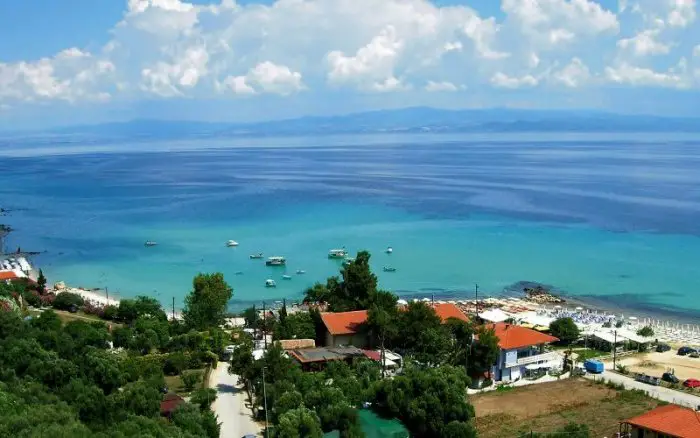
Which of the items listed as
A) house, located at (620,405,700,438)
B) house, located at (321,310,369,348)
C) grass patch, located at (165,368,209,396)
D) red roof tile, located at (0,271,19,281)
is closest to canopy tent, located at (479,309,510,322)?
house, located at (321,310,369,348)

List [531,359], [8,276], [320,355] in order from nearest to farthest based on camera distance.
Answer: [320,355]
[531,359]
[8,276]

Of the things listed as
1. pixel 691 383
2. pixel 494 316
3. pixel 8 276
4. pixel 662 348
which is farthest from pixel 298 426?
pixel 8 276

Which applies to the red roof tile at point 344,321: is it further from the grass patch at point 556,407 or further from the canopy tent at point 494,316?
the canopy tent at point 494,316

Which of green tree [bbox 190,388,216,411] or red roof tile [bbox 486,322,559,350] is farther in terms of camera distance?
red roof tile [bbox 486,322,559,350]

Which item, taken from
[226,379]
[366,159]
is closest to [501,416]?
[226,379]

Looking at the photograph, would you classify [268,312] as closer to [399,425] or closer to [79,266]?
[399,425]

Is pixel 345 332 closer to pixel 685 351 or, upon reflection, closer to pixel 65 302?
pixel 685 351

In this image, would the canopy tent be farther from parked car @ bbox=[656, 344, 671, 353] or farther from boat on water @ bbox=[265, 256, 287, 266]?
boat on water @ bbox=[265, 256, 287, 266]
